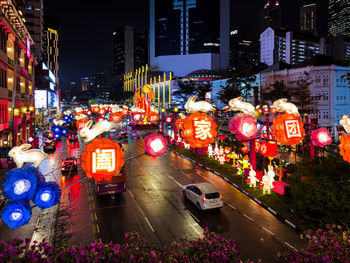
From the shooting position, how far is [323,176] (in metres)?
13.0

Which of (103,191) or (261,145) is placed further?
(261,145)

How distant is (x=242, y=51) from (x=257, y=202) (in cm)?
16191

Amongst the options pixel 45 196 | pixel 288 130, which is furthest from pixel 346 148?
pixel 45 196

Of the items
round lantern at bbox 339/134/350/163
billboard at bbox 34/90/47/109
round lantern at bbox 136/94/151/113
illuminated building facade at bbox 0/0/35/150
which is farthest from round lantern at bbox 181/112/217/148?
billboard at bbox 34/90/47/109

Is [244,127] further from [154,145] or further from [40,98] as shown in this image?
[40,98]

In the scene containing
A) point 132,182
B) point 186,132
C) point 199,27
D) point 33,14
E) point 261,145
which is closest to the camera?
point 186,132

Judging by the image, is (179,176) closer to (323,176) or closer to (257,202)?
(257,202)

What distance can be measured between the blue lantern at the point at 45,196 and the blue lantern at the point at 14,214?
0.35 m

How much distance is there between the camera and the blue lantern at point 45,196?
743cm

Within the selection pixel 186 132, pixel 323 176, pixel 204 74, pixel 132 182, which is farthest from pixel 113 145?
pixel 204 74

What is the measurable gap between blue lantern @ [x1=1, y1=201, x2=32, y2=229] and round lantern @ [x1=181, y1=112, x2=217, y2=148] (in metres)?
5.63

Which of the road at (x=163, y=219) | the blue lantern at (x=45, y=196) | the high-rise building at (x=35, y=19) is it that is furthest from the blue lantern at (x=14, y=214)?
the high-rise building at (x=35, y=19)

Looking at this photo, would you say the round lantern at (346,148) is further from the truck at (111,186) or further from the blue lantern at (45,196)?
the truck at (111,186)

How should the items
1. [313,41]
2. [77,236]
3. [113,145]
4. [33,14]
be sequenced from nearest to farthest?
1. [113,145]
2. [77,236]
3. [33,14]
4. [313,41]
